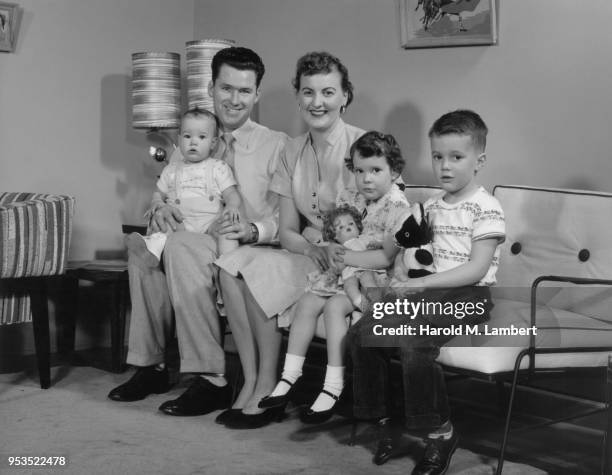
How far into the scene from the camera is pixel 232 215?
11.7 ft

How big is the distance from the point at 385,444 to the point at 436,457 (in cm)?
24

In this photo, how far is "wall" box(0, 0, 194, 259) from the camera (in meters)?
4.38

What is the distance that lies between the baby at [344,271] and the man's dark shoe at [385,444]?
1.32 feet

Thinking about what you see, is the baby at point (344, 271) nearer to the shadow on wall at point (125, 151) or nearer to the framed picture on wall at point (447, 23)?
the framed picture on wall at point (447, 23)

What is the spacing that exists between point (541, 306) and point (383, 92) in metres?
1.39

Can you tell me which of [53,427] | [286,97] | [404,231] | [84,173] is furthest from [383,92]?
[53,427]

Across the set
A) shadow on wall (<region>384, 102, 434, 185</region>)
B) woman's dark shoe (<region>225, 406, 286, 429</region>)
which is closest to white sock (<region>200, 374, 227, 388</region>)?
woman's dark shoe (<region>225, 406, 286, 429</region>)

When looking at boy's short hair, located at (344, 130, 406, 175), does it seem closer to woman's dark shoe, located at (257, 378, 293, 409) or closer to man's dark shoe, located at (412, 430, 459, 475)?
woman's dark shoe, located at (257, 378, 293, 409)

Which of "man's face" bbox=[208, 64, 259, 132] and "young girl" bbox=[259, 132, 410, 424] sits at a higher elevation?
"man's face" bbox=[208, 64, 259, 132]

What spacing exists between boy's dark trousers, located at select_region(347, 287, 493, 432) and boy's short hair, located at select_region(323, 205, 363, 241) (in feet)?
1.31

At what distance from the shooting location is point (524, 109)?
3572 mm

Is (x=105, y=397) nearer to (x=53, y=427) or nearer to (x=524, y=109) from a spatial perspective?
(x=53, y=427)

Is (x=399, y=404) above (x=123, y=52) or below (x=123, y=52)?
below

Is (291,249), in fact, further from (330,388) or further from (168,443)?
(168,443)
